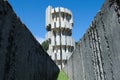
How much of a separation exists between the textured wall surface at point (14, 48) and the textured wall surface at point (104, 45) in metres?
2.14

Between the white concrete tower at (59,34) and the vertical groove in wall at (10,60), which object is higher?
the white concrete tower at (59,34)

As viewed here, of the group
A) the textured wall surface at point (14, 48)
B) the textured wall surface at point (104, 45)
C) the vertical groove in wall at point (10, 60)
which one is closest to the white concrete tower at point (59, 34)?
the textured wall surface at point (14, 48)

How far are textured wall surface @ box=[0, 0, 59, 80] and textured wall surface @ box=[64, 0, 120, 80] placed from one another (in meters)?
2.14

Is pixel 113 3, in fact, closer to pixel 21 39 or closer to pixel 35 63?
pixel 21 39

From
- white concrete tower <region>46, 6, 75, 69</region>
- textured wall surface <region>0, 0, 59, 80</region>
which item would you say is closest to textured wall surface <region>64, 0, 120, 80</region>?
textured wall surface <region>0, 0, 59, 80</region>

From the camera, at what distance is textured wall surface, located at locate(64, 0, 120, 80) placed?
3.98m

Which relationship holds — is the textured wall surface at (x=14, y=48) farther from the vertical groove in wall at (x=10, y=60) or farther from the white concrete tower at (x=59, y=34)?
the white concrete tower at (x=59, y=34)

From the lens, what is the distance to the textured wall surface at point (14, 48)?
439 centimetres

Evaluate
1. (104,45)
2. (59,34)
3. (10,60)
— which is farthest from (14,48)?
(59,34)

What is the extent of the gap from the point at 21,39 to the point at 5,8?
1.36 meters

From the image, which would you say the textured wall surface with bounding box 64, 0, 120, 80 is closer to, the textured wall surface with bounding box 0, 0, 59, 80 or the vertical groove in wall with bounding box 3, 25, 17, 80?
the textured wall surface with bounding box 0, 0, 59, 80

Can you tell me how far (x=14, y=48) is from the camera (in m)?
5.05

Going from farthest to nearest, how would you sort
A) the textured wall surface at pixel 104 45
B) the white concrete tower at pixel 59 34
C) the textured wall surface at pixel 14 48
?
the white concrete tower at pixel 59 34
the textured wall surface at pixel 14 48
the textured wall surface at pixel 104 45

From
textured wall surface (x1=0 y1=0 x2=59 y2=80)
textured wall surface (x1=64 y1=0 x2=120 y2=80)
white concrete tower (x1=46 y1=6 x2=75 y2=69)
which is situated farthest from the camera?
white concrete tower (x1=46 y1=6 x2=75 y2=69)
